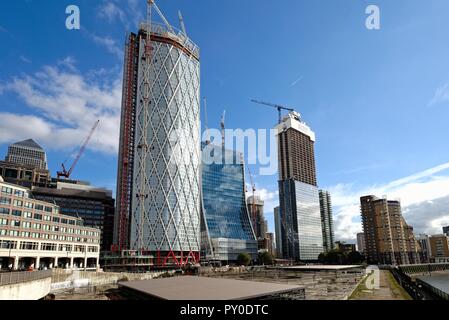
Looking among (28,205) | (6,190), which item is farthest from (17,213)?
(6,190)

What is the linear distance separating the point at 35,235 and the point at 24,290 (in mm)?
96235

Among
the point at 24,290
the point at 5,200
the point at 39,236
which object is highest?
the point at 5,200

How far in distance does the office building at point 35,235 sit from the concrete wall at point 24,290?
69164mm

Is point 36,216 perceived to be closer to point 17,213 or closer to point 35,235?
point 35,235

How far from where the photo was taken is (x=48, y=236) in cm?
12625

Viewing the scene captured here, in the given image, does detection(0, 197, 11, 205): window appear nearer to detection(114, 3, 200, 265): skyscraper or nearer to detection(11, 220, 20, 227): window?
detection(11, 220, 20, 227): window

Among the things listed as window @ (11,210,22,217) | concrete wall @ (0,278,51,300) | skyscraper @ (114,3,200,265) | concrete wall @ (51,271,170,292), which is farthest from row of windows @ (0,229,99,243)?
concrete wall @ (0,278,51,300)

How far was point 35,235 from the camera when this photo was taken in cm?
11962

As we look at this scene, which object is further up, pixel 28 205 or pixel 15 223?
pixel 28 205

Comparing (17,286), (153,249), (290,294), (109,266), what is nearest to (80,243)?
(109,266)

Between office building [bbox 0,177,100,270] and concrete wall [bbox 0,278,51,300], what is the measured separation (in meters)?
A: 69.2

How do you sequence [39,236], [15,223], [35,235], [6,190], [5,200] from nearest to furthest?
1. [5,200]
2. [6,190]
3. [15,223]
4. [35,235]
5. [39,236]

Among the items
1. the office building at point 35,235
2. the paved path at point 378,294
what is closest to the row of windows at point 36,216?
the office building at point 35,235
